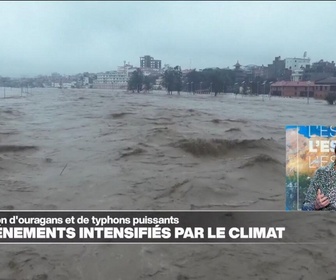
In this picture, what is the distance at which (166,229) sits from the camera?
1.72 meters

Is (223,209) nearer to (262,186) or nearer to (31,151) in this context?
(262,186)

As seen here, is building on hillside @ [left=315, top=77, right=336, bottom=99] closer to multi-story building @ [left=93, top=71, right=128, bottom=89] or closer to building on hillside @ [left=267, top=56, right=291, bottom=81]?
building on hillside @ [left=267, top=56, right=291, bottom=81]

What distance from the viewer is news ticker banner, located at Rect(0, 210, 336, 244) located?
1.67m

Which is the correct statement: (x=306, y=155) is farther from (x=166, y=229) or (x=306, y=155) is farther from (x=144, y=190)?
(x=144, y=190)

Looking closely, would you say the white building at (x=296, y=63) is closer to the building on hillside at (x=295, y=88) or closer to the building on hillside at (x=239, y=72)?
the building on hillside at (x=295, y=88)

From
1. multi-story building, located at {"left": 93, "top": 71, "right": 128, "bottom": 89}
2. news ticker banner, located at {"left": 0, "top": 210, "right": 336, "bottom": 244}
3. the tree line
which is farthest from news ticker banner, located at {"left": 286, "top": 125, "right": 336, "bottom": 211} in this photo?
the tree line

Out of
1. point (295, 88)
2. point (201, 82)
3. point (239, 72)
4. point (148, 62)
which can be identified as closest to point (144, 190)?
point (148, 62)

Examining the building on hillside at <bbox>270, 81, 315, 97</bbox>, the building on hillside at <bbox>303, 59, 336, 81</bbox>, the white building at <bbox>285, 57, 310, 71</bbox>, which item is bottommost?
the building on hillside at <bbox>270, 81, 315, 97</bbox>

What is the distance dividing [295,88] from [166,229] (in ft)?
17.5

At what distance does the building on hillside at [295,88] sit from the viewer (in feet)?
19.7

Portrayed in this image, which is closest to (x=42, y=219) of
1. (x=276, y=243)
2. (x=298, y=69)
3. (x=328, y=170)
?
(x=276, y=243)

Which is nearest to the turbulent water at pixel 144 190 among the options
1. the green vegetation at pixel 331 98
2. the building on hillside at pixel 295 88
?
the building on hillside at pixel 295 88

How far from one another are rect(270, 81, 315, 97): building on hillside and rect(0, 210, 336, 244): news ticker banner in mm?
4266

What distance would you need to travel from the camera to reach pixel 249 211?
2.27 metres
